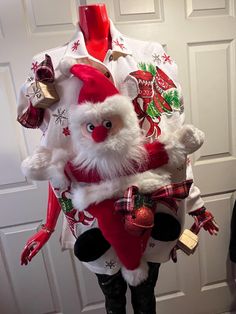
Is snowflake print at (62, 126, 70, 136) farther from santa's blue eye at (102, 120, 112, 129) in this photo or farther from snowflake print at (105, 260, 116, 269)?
snowflake print at (105, 260, 116, 269)

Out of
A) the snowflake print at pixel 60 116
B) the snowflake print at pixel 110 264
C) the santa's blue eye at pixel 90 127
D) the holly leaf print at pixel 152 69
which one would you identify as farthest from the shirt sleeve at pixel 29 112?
the snowflake print at pixel 110 264

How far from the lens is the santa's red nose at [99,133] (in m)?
0.59

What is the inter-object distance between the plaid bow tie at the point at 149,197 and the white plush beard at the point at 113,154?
52 millimetres

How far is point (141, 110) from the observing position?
0.67 meters

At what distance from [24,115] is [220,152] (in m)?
0.95

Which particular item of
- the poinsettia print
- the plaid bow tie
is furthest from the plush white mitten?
the poinsettia print

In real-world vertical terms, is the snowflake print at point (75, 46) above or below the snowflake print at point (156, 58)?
above

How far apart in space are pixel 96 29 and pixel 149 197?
0.44 m

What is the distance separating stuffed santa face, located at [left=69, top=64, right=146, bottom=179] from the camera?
23.1 inches

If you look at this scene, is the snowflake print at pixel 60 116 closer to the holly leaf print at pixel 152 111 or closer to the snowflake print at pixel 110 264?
the holly leaf print at pixel 152 111

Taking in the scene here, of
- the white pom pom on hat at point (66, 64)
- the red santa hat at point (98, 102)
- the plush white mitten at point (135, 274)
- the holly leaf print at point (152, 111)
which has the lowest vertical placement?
the plush white mitten at point (135, 274)

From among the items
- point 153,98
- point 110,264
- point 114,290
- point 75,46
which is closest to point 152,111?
point 153,98

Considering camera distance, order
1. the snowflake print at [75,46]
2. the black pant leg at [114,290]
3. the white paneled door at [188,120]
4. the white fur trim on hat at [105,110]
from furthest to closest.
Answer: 1. the white paneled door at [188,120]
2. the black pant leg at [114,290]
3. the snowflake print at [75,46]
4. the white fur trim on hat at [105,110]

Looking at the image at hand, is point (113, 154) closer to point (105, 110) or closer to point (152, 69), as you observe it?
point (105, 110)
